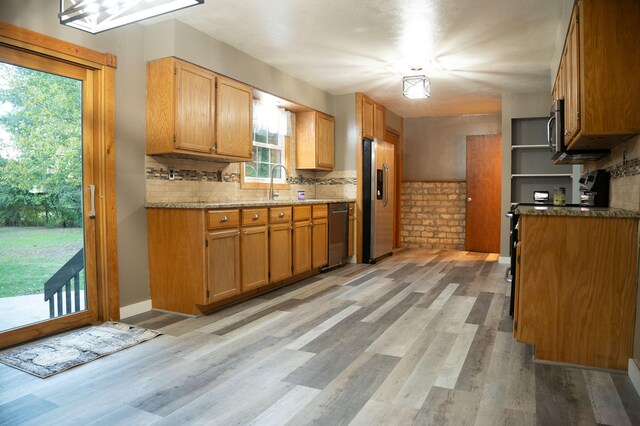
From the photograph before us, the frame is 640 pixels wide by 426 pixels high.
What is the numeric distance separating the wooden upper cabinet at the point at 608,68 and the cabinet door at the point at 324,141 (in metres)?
3.82

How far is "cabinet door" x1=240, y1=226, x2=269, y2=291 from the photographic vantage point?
3.92m

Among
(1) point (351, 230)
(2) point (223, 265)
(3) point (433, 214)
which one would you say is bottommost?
(2) point (223, 265)

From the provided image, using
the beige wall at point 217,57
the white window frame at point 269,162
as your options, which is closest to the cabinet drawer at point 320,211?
the white window frame at point 269,162

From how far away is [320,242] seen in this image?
17.5 feet

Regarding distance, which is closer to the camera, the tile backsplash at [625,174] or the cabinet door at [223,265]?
the tile backsplash at [625,174]

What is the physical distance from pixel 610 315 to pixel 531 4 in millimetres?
2338

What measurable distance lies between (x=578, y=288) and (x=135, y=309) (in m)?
3.18

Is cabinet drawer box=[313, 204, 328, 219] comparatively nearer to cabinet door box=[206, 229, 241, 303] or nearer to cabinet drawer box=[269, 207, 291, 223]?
cabinet drawer box=[269, 207, 291, 223]

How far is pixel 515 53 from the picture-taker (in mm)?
4559

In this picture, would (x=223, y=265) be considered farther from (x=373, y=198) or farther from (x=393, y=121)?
(x=393, y=121)

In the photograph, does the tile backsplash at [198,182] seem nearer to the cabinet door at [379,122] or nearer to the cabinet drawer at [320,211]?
the cabinet drawer at [320,211]

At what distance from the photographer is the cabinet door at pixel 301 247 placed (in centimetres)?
476

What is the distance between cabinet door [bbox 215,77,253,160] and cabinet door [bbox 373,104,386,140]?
2.84 m

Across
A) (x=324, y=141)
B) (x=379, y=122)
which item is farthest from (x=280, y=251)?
(x=379, y=122)
